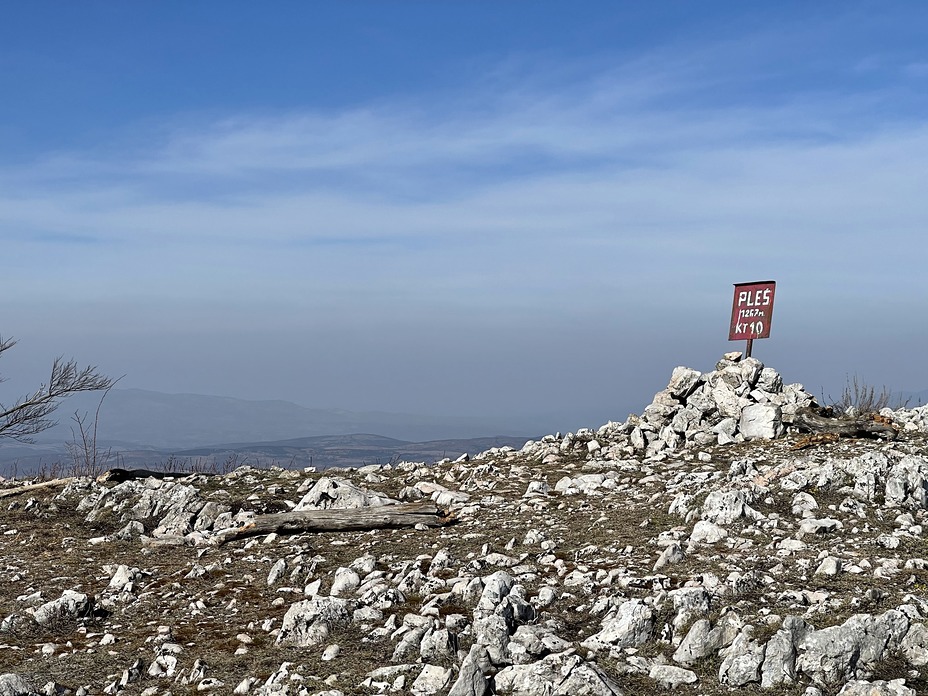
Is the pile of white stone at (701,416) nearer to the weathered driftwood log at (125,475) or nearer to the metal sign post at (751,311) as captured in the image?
the metal sign post at (751,311)

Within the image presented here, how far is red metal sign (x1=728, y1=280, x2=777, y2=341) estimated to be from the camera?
80.3 ft

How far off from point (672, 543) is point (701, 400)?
1155 centimetres

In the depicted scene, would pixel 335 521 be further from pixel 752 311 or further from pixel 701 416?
pixel 752 311

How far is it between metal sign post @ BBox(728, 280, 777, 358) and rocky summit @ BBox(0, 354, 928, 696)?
5.56m

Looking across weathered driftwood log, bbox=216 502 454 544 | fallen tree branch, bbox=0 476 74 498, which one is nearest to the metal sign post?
weathered driftwood log, bbox=216 502 454 544

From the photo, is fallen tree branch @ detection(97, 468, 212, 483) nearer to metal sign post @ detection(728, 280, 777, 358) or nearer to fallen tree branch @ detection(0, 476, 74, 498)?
fallen tree branch @ detection(0, 476, 74, 498)

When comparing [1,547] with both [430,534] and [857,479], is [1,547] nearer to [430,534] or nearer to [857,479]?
[430,534]

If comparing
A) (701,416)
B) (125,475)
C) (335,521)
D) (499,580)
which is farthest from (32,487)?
(701,416)

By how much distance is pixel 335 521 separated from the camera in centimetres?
1497

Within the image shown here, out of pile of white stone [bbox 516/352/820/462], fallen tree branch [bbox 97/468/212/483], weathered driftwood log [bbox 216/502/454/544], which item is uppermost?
pile of white stone [bbox 516/352/820/462]

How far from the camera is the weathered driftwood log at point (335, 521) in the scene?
14.9m

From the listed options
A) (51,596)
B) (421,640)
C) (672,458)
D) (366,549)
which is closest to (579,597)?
(421,640)

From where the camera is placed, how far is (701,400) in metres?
22.6

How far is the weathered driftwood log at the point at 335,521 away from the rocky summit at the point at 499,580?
0.05 meters
